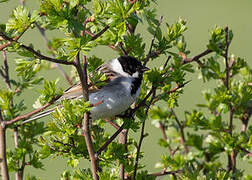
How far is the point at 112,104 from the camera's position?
288 centimetres

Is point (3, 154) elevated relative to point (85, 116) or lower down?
lower down

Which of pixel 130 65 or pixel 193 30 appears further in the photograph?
pixel 193 30

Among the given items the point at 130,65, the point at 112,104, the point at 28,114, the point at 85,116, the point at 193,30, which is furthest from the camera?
the point at 193,30

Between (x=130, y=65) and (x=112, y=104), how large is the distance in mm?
354

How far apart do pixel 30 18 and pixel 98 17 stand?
262 millimetres

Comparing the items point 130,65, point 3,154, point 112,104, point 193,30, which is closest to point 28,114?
point 3,154

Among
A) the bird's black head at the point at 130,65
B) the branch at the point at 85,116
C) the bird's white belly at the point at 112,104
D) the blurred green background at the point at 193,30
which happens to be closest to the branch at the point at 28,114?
the branch at the point at 85,116

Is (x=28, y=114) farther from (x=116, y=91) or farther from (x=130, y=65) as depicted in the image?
(x=130, y=65)

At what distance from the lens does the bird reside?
9.29 feet

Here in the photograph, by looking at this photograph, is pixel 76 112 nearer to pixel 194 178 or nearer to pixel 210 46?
pixel 194 178

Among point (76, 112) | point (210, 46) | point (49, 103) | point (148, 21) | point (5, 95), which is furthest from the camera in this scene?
point (210, 46)

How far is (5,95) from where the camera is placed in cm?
226


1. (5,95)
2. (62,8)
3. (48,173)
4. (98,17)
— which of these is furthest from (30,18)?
(48,173)

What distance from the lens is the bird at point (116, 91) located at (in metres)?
2.83
